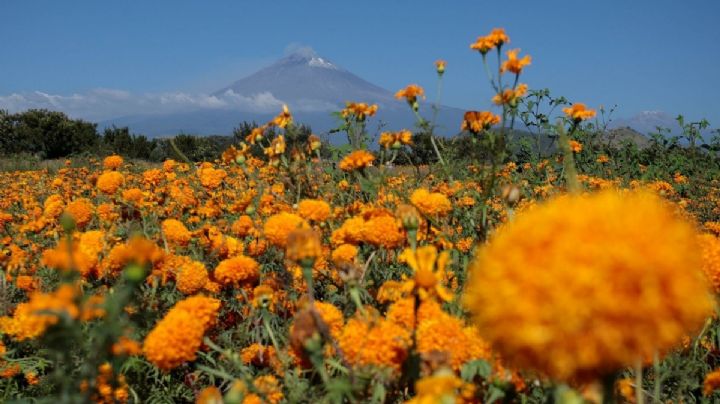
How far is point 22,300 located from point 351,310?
209 centimetres

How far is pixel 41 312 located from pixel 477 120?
7.58ft

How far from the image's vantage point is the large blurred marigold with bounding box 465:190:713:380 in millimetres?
718

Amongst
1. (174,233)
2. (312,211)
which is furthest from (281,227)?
(174,233)

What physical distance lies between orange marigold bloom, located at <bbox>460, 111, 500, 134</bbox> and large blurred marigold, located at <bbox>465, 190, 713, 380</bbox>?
1.95 m

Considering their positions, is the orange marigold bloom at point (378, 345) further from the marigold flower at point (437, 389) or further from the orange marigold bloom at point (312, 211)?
the orange marigold bloom at point (312, 211)

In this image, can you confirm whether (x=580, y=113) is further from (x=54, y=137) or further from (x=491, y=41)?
(x=54, y=137)

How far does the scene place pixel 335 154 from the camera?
4.98m

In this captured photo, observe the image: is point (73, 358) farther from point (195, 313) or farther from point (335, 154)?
point (335, 154)

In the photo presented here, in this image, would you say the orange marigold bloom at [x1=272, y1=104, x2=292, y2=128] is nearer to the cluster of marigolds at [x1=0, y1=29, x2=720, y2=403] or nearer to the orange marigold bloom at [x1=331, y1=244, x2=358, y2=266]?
the cluster of marigolds at [x1=0, y1=29, x2=720, y2=403]

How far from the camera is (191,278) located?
2146 millimetres

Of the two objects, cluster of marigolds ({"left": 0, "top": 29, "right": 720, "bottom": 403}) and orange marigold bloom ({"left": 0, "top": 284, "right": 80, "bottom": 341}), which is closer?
cluster of marigolds ({"left": 0, "top": 29, "right": 720, "bottom": 403})

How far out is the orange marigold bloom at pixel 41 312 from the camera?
85 cm

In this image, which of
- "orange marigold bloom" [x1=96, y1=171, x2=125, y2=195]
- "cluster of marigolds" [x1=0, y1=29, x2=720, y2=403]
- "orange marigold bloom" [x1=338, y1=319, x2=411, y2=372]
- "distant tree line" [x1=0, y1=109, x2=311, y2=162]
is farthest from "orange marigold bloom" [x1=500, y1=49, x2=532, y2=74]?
"distant tree line" [x1=0, y1=109, x2=311, y2=162]

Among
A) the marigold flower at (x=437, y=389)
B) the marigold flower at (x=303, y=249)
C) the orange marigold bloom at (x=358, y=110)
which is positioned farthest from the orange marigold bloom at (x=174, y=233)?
the marigold flower at (x=437, y=389)
